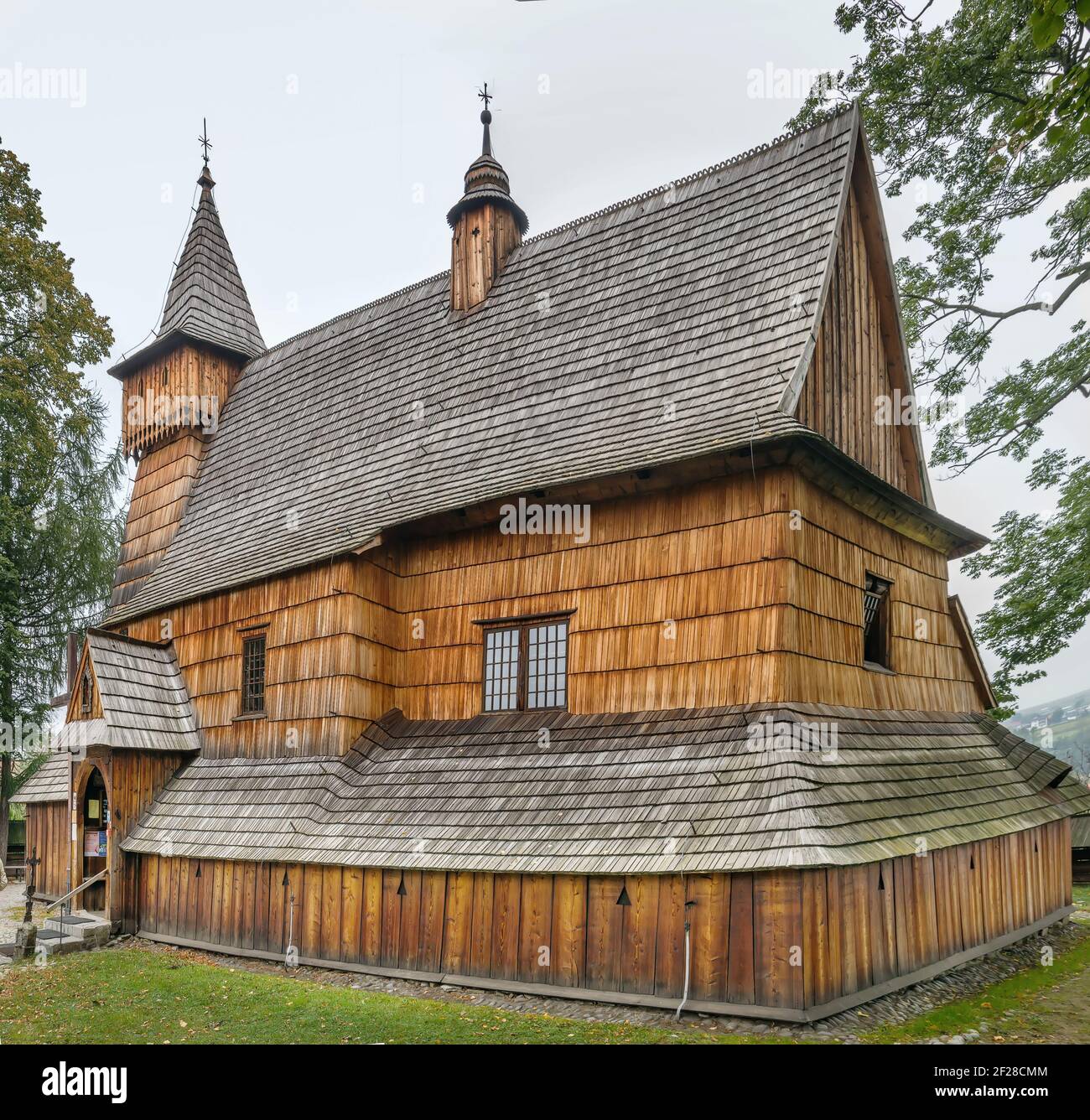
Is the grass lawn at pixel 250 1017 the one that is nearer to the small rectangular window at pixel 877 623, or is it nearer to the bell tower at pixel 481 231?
the small rectangular window at pixel 877 623

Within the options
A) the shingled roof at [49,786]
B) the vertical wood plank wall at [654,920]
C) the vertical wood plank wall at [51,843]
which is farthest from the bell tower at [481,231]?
the vertical wood plank wall at [51,843]

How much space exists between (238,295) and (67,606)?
13.0 meters

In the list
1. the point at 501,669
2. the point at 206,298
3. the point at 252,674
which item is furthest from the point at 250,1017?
the point at 206,298

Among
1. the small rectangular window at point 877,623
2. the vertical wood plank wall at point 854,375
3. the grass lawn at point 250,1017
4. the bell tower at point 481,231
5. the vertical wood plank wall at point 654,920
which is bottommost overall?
the grass lawn at point 250,1017

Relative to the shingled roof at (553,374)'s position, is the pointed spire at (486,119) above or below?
above

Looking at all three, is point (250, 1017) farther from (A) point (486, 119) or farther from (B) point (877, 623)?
(A) point (486, 119)

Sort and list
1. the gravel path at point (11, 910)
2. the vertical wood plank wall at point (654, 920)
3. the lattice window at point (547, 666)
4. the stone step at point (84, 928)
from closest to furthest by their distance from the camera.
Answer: the vertical wood plank wall at point (654, 920), the lattice window at point (547, 666), the stone step at point (84, 928), the gravel path at point (11, 910)

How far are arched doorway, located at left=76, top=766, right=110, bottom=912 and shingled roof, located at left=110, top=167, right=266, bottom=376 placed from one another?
9.86 meters

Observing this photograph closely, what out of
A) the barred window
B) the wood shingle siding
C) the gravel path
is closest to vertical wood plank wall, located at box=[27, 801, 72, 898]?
the gravel path

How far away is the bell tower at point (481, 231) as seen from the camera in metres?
16.9

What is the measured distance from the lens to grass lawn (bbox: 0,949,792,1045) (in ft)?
27.9

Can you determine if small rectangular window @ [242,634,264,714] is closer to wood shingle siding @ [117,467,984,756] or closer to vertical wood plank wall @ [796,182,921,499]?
wood shingle siding @ [117,467,984,756]

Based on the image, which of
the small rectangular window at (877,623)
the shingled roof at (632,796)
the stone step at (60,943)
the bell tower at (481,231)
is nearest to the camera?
the shingled roof at (632,796)

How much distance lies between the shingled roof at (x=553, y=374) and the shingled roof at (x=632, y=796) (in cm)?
317
